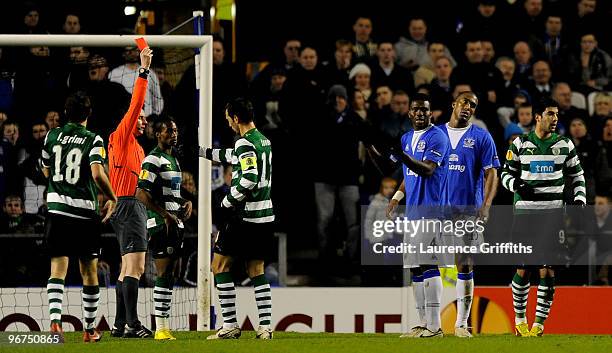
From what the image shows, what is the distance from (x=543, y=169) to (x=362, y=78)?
461 cm

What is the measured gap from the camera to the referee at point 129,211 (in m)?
12.1

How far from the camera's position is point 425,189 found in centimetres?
1234

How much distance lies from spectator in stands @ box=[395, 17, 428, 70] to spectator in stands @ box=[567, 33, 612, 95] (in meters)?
1.99

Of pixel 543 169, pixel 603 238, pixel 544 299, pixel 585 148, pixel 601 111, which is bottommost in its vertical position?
pixel 544 299

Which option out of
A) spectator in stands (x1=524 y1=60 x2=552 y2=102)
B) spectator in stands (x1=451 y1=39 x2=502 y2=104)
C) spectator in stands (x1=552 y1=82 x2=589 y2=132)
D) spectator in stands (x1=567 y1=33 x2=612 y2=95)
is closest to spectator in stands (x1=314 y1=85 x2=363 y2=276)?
spectator in stands (x1=451 y1=39 x2=502 y2=104)

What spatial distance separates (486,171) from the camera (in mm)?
12562

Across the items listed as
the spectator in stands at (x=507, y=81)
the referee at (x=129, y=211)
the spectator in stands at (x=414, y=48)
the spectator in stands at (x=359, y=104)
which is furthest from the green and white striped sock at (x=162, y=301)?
the spectator in stands at (x=414, y=48)

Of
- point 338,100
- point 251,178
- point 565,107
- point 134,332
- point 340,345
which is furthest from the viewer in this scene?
point 565,107

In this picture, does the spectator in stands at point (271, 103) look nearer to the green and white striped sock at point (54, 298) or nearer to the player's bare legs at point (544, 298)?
the player's bare legs at point (544, 298)

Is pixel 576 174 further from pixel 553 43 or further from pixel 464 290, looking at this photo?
pixel 553 43

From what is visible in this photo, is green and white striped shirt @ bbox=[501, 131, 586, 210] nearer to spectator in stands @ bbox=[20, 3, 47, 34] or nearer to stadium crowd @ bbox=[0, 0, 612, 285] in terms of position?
stadium crowd @ bbox=[0, 0, 612, 285]

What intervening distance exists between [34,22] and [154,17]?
1525 mm

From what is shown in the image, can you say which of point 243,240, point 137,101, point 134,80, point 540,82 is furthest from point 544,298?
point 540,82

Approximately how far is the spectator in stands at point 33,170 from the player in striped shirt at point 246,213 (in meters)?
3.58
